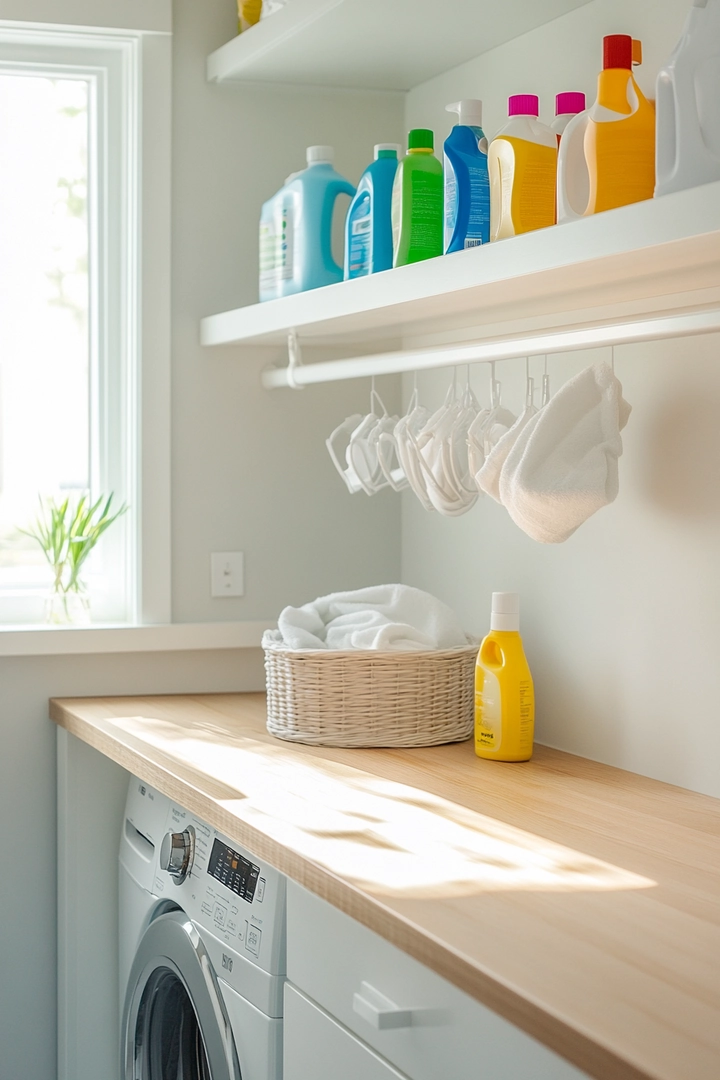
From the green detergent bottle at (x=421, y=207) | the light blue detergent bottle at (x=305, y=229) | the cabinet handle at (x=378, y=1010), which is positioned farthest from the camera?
the light blue detergent bottle at (x=305, y=229)

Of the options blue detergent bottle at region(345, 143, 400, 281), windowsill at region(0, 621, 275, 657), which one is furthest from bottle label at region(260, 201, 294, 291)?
windowsill at region(0, 621, 275, 657)

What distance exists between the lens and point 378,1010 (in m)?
1.18

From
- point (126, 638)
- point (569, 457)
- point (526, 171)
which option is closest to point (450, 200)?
point (526, 171)

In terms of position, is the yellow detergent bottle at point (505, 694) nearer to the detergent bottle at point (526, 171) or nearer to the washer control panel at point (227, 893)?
the washer control panel at point (227, 893)

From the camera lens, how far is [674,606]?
64.4 inches

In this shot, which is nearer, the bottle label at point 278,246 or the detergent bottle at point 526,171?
the detergent bottle at point 526,171

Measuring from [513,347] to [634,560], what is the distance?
1.18ft

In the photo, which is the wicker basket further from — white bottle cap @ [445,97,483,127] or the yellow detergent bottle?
white bottle cap @ [445,97,483,127]

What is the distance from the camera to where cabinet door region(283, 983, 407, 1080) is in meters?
1.22

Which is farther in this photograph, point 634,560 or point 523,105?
point 634,560

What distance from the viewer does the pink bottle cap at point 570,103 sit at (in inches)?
60.9

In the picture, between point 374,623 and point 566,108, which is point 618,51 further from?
point 374,623

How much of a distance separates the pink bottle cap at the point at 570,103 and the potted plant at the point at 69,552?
1151 millimetres

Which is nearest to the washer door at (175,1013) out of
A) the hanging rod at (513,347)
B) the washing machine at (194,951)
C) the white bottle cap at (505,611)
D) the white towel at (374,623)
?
the washing machine at (194,951)
